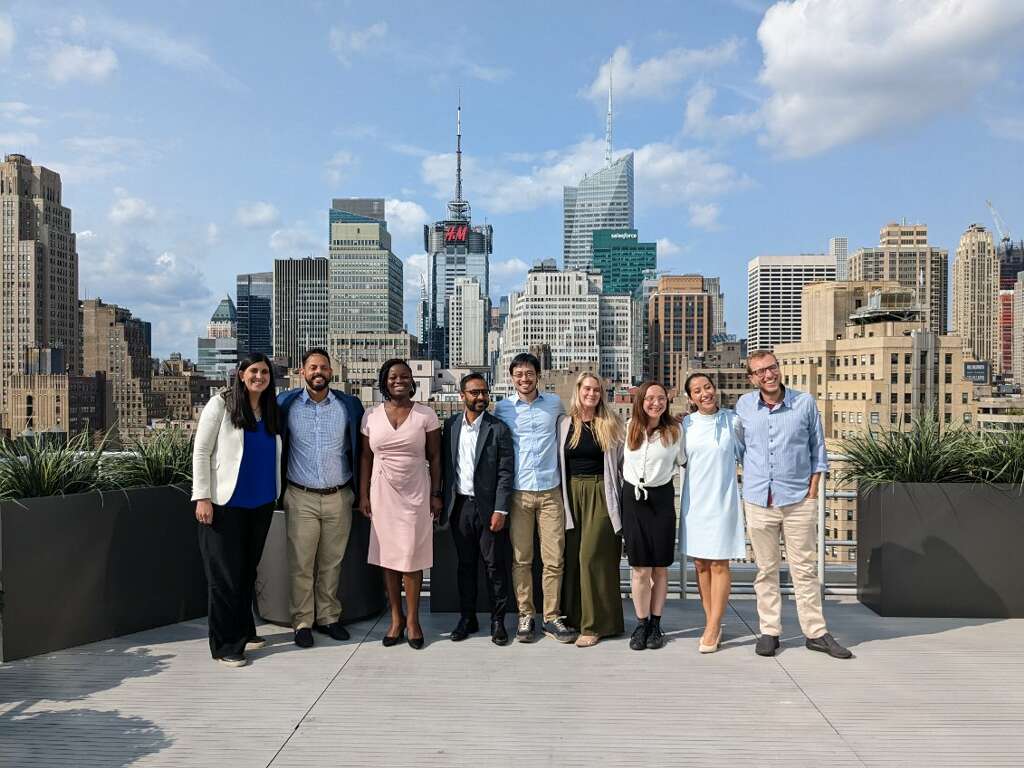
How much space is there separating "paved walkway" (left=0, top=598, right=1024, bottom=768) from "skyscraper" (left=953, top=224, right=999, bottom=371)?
615ft

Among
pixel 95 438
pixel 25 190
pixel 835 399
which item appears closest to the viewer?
pixel 95 438

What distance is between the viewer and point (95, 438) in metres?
5.09

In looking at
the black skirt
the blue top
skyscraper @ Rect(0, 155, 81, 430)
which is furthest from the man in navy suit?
skyscraper @ Rect(0, 155, 81, 430)

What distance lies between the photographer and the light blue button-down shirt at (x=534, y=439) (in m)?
A: 4.75

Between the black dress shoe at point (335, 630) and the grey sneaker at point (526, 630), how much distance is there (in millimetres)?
1065

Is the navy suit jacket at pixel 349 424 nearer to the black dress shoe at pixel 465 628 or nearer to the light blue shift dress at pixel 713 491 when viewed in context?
the black dress shoe at pixel 465 628

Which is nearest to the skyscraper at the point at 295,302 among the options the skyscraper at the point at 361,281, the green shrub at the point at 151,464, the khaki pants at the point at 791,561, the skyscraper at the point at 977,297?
the skyscraper at the point at 361,281

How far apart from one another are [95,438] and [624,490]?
3414mm

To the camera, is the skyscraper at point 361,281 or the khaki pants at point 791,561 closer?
the khaki pants at point 791,561

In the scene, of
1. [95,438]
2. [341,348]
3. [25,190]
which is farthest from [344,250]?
[95,438]

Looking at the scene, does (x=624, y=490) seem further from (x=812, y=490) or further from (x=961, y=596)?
(x=961, y=596)

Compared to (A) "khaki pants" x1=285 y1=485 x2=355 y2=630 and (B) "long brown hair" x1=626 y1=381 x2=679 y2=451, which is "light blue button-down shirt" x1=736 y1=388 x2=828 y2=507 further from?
(A) "khaki pants" x1=285 y1=485 x2=355 y2=630

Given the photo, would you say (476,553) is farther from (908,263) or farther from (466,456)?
(908,263)

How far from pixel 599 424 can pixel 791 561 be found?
142 cm
